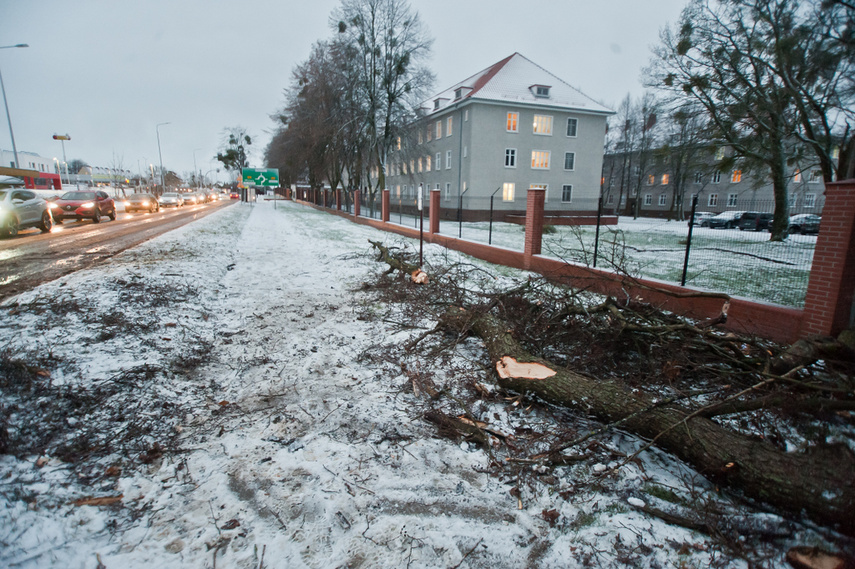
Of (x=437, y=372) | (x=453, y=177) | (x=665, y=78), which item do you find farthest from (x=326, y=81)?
(x=437, y=372)

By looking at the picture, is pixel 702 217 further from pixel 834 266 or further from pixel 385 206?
pixel 385 206

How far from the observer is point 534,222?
10930 mm

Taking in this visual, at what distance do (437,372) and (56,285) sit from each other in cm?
689

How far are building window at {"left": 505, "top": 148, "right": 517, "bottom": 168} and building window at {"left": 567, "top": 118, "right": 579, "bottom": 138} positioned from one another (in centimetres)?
561

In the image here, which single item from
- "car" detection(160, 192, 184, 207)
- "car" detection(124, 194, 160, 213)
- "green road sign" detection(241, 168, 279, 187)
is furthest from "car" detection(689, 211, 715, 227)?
"car" detection(160, 192, 184, 207)

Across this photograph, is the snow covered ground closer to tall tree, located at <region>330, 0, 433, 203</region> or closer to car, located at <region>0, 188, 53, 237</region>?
car, located at <region>0, 188, 53, 237</region>

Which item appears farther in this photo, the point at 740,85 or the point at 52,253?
the point at 740,85

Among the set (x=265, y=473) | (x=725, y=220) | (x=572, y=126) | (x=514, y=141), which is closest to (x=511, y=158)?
(x=514, y=141)

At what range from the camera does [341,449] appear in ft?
11.2

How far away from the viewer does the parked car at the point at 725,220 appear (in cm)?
835

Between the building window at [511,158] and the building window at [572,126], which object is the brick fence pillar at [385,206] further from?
the building window at [572,126]

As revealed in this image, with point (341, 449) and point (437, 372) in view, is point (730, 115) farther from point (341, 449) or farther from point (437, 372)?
point (341, 449)

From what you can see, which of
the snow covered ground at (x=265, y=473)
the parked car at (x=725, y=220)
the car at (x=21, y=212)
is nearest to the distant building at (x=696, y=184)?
the parked car at (x=725, y=220)

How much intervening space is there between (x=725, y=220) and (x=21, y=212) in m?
21.9
